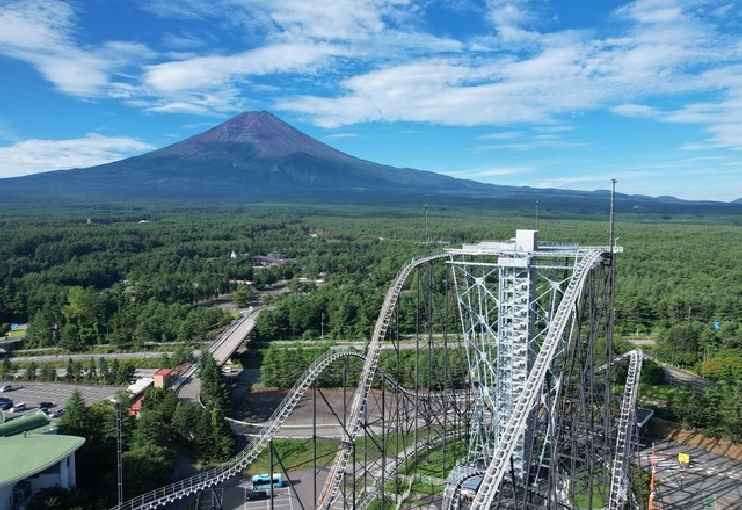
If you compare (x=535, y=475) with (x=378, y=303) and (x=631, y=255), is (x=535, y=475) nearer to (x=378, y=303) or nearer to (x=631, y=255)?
(x=378, y=303)

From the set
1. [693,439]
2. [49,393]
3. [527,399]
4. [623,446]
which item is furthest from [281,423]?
[49,393]

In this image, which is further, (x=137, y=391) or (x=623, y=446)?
(x=137, y=391)

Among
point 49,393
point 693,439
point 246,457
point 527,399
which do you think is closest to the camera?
point 527,399

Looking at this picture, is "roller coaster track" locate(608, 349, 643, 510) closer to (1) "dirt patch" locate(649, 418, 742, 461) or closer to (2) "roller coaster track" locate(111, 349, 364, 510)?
(1) "dirt patch" locate(649, 418, 742, 461)

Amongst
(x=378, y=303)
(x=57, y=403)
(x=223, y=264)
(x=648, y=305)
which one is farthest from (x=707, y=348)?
(x=223, y=264)

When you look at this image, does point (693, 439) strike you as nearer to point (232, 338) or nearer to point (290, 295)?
point (232, 338)

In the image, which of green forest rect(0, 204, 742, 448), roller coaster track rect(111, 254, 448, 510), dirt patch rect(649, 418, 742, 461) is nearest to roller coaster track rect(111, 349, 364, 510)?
roller coaster track rect(111, 254, 448, 510)
